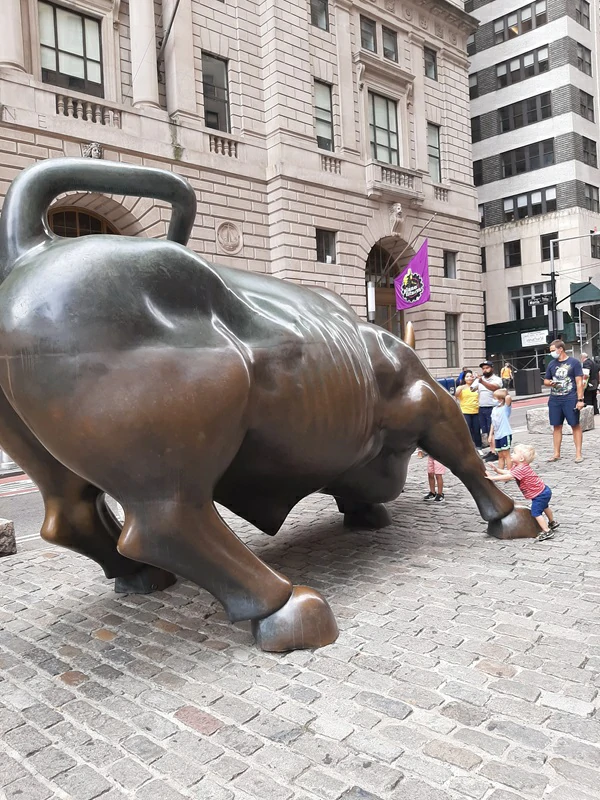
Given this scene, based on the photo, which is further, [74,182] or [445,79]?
[445,79]

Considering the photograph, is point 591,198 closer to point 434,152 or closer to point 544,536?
point 434,152

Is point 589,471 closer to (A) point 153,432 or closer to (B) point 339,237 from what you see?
(A) point 153,432

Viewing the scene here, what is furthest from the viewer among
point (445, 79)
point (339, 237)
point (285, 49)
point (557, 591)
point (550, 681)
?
point (445, 79)

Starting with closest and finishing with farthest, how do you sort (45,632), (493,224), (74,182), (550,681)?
(550,681) < (74,182) < (45,632) < (493,224)

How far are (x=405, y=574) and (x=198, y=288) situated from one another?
2.19 m

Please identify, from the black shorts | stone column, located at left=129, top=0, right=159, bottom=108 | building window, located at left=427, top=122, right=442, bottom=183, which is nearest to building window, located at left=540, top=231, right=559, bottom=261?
building window, located at left=427, top=122, right=442, bottom=183

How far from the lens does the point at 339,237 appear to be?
70.5 feet

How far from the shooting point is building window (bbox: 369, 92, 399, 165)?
23.3 meters

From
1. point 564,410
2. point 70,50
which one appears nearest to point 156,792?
point 564,410

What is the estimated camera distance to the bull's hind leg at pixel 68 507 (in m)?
2.79

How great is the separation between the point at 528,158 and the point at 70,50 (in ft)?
99.2

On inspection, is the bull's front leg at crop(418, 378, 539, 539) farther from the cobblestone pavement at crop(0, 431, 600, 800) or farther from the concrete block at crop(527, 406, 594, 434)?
the concrete block at crop(527, 406, 594, 434)

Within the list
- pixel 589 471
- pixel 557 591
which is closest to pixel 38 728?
pixel 557 591

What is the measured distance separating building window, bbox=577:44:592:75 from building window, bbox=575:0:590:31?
1.52 meters
